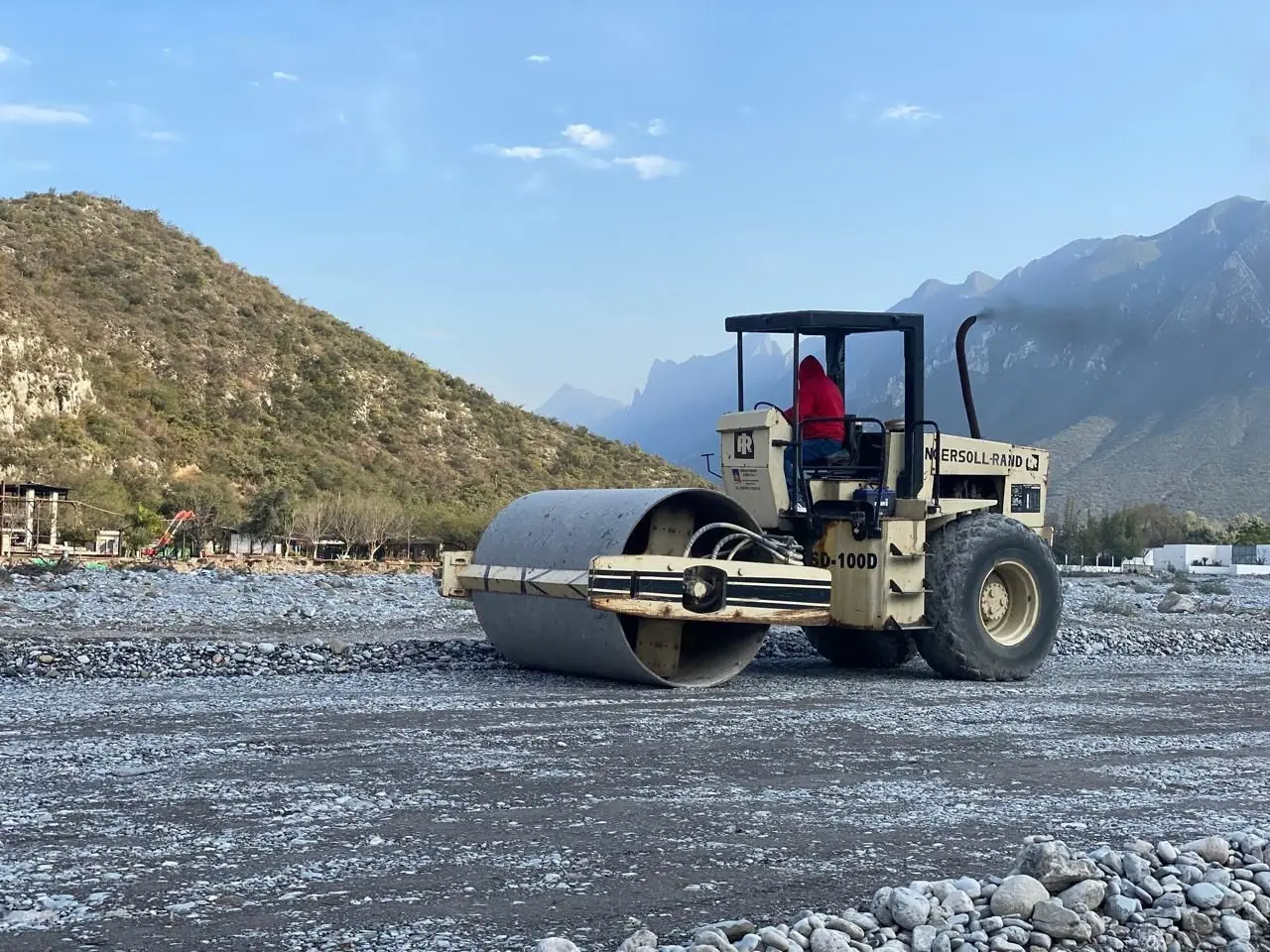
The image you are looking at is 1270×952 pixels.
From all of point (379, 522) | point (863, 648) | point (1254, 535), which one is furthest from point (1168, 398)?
point (863, 648)

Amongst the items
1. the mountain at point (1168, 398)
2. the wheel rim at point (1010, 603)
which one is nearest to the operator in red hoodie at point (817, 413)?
the wheel rim at point (1010, 603)

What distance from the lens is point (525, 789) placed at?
627cm

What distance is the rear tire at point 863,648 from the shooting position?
12469 mm

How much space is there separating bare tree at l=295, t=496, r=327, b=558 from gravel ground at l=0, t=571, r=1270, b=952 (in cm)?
3634

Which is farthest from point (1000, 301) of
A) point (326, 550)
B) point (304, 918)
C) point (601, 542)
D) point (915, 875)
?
point (326, 550)

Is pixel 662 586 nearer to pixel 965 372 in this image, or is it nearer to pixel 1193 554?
pixel 965 372

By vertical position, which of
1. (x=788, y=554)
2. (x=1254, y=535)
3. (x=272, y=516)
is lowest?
(x=788, y=554)

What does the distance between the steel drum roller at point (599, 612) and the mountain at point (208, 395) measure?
39.6 metres

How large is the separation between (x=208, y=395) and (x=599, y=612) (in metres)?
53.1

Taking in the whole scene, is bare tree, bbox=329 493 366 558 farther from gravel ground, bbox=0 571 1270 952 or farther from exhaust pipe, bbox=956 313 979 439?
exhaust pipe, bbox=956 313 979 439

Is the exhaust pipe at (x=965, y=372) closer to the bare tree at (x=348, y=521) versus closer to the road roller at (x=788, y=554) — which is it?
Result: the road roller at (x=788, y=554)

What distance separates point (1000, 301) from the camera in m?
14.3

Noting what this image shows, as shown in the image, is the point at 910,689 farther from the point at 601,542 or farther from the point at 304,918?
the point at 304,918

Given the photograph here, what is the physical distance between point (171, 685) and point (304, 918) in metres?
6.22
